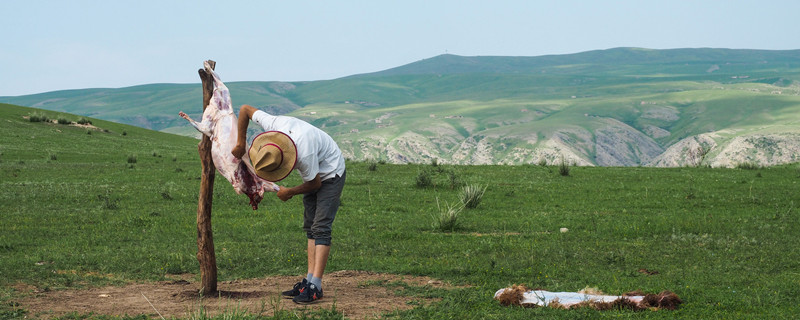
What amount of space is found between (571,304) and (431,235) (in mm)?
6822

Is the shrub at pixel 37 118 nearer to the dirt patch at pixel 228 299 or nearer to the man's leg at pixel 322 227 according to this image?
the dirt patch at pixel 228 299

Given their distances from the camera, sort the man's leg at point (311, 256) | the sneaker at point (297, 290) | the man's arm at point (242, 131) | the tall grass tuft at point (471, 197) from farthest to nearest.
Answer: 1. the tall grass tuft at point (471, 197)
2. the man's leg at point (311, 256)
3. the sneaker at point (297, 290)
4. the man's arm at point (242, 131)

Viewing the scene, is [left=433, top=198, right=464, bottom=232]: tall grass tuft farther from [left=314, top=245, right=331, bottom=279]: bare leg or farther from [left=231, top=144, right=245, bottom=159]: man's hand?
[left=231, top=144, right=245, bottom=159]: man's hand

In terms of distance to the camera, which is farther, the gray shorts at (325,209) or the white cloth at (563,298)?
the gray shorts at (325,209)

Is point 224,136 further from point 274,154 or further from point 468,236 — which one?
point 468,236

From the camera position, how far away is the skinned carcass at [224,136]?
9227 millimetres

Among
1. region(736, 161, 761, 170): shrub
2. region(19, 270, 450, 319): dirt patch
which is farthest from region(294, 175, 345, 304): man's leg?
region(736, 161, 761, 170): shrub

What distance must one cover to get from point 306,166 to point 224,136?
1151 mm

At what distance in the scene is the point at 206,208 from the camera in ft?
31.6

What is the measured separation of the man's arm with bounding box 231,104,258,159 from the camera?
899 cm

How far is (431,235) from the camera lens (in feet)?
51.1

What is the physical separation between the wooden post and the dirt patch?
27 centimetres

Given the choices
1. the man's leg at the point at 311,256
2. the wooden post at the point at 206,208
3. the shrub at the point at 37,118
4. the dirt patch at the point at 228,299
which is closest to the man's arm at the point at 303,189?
the man's leg at the point at 311,256

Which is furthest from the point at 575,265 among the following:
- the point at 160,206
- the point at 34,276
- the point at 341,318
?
the point at 160,206
